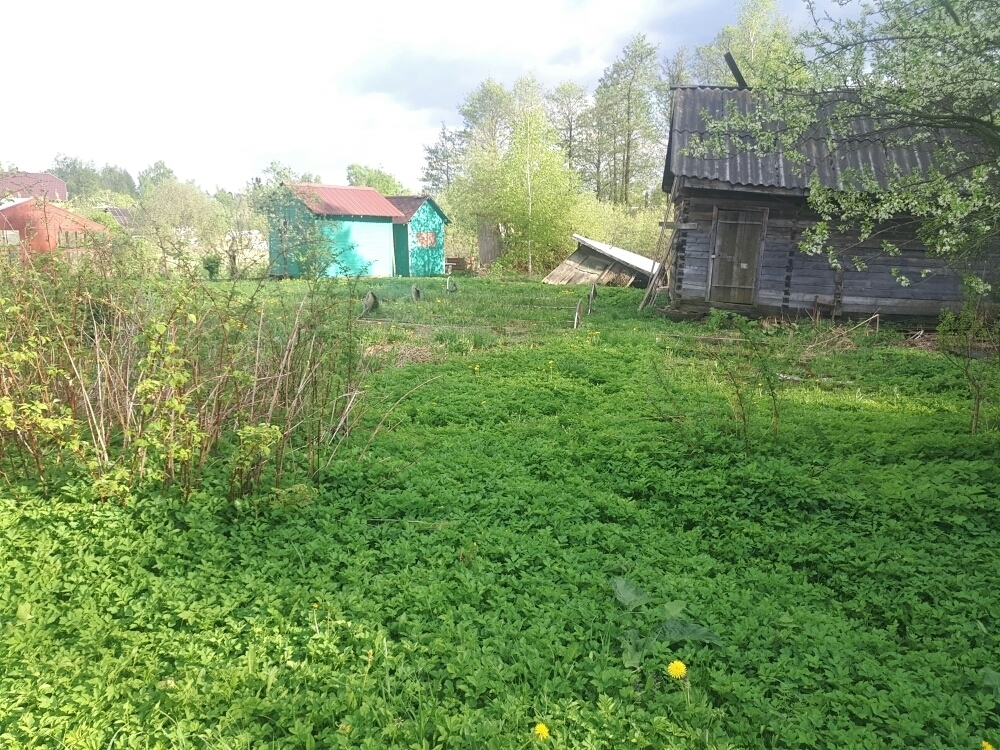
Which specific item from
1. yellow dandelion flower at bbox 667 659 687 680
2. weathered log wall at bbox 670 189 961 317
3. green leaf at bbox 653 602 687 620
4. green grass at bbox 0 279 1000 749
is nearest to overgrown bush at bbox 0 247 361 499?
green grass at bbox 0 279 1000 749

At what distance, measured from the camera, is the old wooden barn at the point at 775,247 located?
39.4 ft

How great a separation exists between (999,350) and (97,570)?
8.78 m

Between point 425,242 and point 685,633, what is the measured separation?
28.9 metres

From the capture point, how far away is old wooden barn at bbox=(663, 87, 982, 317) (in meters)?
12.0

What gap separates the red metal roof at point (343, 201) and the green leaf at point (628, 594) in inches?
970

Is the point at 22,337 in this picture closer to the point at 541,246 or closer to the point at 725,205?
the point at 725,205

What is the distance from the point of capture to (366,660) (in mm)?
2982

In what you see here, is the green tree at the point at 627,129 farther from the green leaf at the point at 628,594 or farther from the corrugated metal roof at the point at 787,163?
the green leaf at the point at 628,594

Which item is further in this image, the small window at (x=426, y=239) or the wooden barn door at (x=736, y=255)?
the small window at (x=426, y=239)

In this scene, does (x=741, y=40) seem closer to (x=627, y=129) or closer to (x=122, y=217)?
(x=627, y=129)

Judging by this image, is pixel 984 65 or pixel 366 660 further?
pixel 984 65

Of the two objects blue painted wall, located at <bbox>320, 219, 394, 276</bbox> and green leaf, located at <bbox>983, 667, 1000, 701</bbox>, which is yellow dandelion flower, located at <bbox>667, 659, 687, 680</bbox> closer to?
green leaf, located at <bbox>983, 667, 1000, 701</bbox>

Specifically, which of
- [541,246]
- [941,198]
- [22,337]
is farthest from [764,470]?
[541,246]

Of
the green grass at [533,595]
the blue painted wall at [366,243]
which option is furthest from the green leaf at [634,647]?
the blue painted wall at [366,243]
